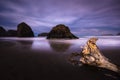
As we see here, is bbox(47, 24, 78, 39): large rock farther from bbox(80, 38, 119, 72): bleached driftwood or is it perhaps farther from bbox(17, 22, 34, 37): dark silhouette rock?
bbox(17, 22, 34, 37): dark silhouette rock

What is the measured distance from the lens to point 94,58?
22.6ft

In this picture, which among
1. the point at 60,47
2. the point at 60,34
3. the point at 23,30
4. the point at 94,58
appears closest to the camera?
the point at 94,58

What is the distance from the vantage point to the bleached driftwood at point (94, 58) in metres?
6.33

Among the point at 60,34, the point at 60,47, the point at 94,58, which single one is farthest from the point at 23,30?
the point at 94,58

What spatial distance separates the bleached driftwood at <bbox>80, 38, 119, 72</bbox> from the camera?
20.8 feet

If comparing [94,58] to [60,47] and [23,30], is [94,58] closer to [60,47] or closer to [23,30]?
[60,47]

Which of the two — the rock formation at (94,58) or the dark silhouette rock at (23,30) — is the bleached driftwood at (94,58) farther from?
the dark silhouette rock at (23,30)

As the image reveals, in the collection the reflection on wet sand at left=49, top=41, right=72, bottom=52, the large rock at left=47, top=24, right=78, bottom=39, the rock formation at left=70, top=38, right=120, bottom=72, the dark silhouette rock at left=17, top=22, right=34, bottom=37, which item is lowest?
the reflection on wet sand at left=49, top=41, right=72, bottom=52

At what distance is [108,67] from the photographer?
630 centimetres

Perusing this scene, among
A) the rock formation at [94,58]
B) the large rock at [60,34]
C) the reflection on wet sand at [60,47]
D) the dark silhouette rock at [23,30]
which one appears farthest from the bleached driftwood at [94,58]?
the dark silhouette rock at [23,30]

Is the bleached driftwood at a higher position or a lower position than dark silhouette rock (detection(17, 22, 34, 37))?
lower

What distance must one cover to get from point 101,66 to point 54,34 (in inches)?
2673

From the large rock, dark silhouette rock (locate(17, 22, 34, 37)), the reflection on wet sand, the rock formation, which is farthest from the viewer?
dark silhouette rock (locate(17, 22, 34, 37))

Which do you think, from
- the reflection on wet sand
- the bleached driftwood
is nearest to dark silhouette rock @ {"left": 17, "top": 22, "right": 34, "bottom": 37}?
the reflection on wet sand
